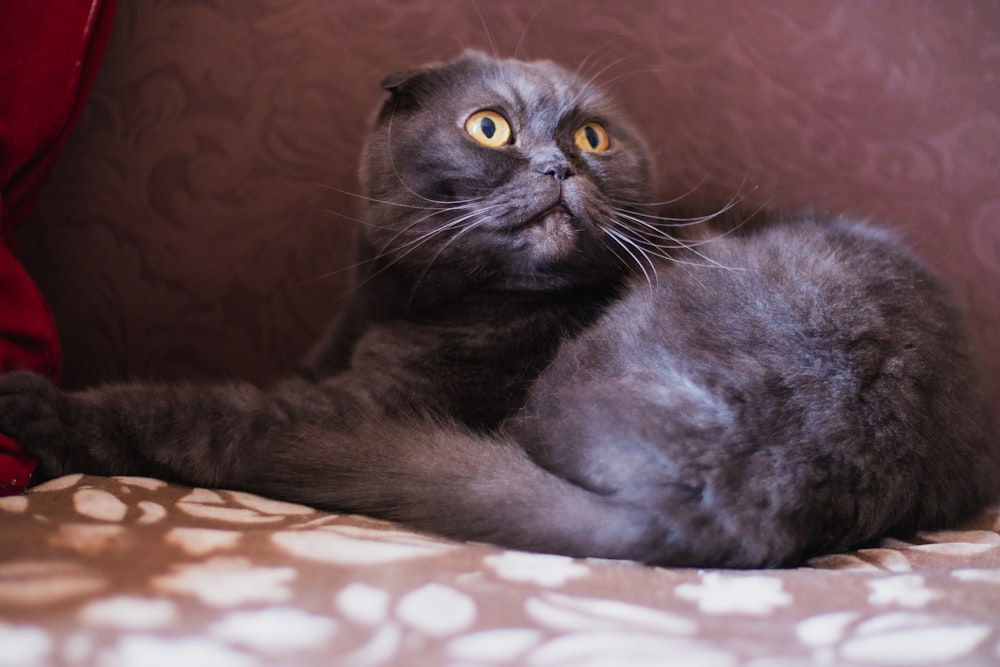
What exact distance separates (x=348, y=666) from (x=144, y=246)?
1.20 metres

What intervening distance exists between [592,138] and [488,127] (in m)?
0.22

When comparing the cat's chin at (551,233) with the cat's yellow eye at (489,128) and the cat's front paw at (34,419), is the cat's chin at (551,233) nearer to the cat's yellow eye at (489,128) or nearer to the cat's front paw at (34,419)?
the cat's yellow eye at (489,128)

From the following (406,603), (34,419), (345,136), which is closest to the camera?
(406,603)

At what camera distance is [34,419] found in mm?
951

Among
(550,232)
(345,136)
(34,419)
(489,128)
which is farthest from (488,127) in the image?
(34,419)

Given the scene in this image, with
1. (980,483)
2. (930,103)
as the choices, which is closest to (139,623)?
(980,483)

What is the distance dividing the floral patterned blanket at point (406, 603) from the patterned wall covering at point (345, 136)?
0.75 metres

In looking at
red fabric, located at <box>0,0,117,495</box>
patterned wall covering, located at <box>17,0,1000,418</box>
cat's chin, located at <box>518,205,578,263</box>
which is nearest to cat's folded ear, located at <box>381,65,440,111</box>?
patterned wall covering, located at <box>17,0,1000,418</box>

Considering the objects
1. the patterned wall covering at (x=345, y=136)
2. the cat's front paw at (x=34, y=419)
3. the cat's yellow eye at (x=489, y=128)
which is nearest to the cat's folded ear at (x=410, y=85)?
the cat's yellow eye at (x=489, y=128)

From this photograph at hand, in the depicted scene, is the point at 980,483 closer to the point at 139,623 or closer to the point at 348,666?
the point at 348,666

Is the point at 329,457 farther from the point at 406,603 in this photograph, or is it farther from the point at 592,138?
the point at 592,138

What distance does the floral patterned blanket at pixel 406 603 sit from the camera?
0.57 metres

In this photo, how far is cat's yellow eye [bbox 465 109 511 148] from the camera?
4.05 feet

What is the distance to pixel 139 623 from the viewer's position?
575 mm
